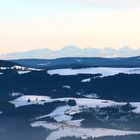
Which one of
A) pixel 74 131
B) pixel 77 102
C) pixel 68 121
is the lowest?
pixel 74 131

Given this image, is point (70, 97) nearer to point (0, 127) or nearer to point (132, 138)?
point (0, 127)

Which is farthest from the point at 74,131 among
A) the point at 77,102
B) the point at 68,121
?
the point at 77,102

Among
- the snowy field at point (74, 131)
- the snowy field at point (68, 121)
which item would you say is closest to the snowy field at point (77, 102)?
the snowy field at point (68, 121)

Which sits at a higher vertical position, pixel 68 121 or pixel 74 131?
pixel 68 121

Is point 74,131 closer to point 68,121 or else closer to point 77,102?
point 68,121

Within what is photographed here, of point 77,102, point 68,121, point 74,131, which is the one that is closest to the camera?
point 74,131

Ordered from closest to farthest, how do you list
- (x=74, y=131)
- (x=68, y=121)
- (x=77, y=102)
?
(x=74, y=131) < (x=68, y=121) < (x=77, y=102)

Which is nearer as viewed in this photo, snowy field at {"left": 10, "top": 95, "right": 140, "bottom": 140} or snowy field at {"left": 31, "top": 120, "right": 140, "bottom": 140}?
snowy field at {"left": 31, "top": 120, "right": 140, "bottom": 140}

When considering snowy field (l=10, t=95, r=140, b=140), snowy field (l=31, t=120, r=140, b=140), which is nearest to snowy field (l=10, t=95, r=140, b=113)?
snowy field (l=10, t=95, r=140, b=140)

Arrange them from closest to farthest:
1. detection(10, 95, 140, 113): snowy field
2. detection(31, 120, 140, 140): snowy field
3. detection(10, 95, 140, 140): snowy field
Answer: detection(31, 120, 140, 140): snowy field → detection(10, 95, 140, 140): snowy field → detection(10, 95, 140, 113): snowy field

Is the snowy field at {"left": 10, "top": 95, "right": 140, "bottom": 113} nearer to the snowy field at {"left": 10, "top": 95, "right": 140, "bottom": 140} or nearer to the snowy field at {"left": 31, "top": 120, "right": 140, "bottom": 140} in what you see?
the snowy field at {"left": 10, "top": 95, "right": 140, "bottom": 140}

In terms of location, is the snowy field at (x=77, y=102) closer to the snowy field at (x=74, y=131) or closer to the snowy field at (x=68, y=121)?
the snowy field at (x=68, y=121)
